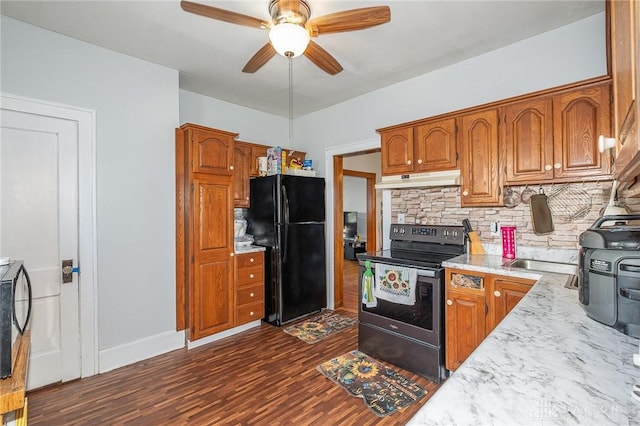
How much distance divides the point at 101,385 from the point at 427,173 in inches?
128

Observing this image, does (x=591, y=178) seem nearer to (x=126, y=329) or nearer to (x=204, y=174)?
(x=204, y=174)

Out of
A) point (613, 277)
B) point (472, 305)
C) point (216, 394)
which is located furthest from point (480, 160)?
point (216, 394)

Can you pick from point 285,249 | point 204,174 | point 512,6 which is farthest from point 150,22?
point 512,6

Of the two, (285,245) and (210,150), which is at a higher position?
(210,150)

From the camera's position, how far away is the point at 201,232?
2.96m

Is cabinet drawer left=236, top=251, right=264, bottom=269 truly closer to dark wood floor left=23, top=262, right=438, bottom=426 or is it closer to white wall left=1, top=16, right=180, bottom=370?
white wall left=1, top=16, right=180, bottom=370

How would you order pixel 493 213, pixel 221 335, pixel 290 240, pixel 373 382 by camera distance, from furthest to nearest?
pixel 290 240 → pixel 221 335 → pixel 493 213 → pixel 373 382

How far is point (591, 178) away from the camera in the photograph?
1.98m

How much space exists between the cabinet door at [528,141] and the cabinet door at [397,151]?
784 mm

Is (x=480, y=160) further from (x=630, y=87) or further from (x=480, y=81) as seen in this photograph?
(x=630, y=87)

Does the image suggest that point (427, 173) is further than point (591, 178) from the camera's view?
Yes

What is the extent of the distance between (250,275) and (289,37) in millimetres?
2482

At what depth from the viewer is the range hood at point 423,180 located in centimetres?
253

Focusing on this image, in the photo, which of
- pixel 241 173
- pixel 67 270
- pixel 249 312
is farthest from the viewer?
pixel 241 173
